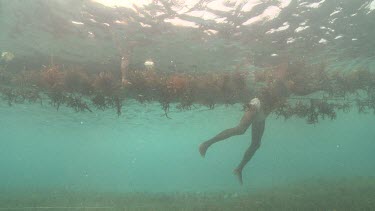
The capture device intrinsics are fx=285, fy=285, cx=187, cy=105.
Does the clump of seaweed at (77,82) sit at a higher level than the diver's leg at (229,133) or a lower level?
higher

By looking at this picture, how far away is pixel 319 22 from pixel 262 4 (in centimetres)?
354

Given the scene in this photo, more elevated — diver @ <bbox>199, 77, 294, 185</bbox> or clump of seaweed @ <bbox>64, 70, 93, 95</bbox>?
clump of seaweed @ <bbox>64, 70, 93, 95</bbox>

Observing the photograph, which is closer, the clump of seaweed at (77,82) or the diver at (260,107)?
the clump of seaweed at (77,82)

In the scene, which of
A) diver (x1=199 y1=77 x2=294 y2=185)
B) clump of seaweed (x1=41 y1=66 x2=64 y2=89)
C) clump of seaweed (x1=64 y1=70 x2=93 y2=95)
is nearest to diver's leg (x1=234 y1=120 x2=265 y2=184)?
diver (x1=199 y1=77 x2=294 y2=185)

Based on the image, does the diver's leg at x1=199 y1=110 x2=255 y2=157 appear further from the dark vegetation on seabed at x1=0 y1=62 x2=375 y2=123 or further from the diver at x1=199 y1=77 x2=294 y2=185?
the dark vegetation on seabed at x1=0 y1=62 x2=375 y2=123

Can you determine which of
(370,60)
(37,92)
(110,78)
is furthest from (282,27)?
A: (37,92)

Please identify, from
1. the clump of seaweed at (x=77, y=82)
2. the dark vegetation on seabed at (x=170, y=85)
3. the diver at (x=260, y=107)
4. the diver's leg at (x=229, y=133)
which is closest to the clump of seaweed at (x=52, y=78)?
the dark vegetation on seabed at (x=170, y=85)

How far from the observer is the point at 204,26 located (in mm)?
13797

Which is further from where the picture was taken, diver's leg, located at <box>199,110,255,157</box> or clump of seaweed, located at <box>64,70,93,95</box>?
clump of seaweed, located at <box>64,70,93,95</box>

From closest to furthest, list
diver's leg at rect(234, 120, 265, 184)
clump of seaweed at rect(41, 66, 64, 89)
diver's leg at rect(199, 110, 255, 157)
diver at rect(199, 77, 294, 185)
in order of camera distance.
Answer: diver's leg at rect(199, 110, 255, 157) < clump of seaweed at rect(41, 66, 64, 89) < diver at rect(199, 77, 294, 185) < diver's leg at rect(234, 120, 265, 184)

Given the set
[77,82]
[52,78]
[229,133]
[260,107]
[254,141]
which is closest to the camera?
[52,78]

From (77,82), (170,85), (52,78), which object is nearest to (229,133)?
(170,85)

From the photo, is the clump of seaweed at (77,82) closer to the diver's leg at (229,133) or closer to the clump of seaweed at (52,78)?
the clump of seaweed at (52,78)

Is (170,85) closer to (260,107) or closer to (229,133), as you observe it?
(229,133)
